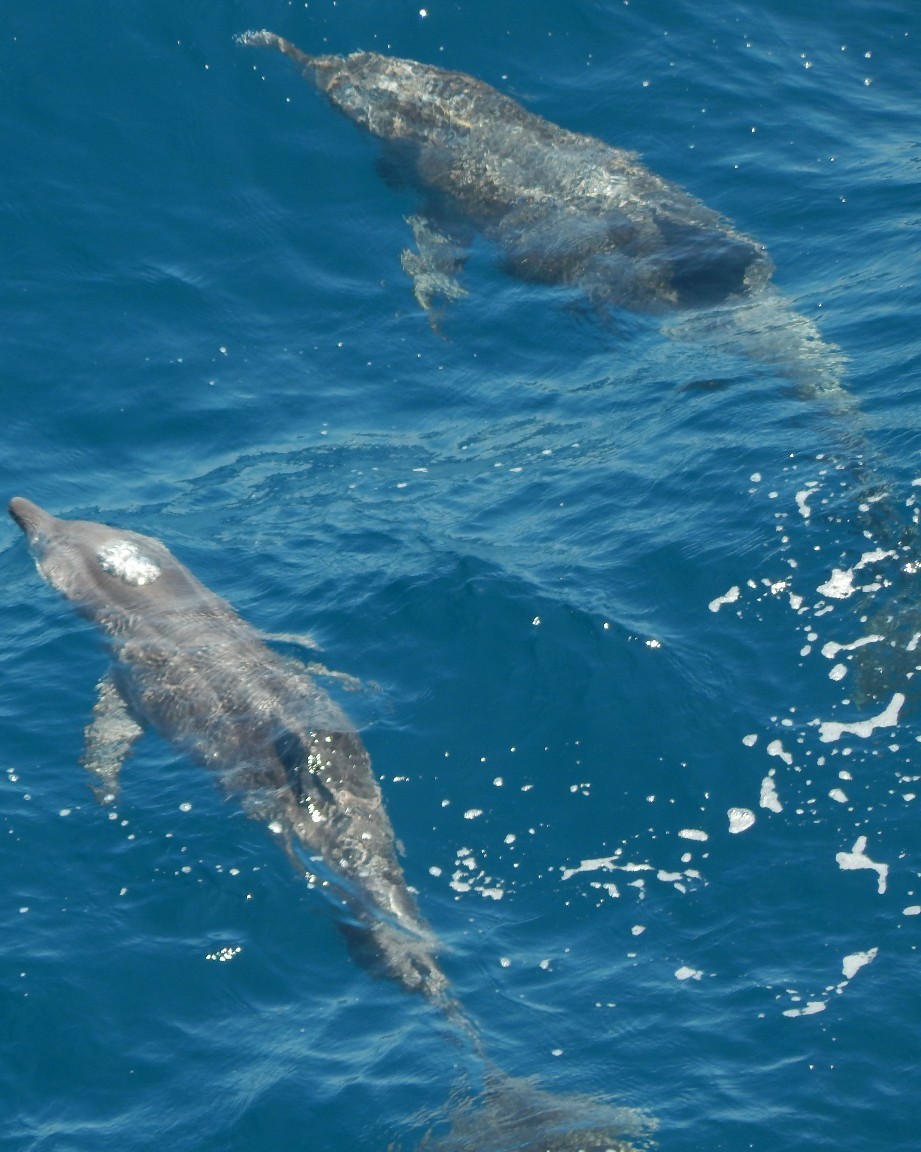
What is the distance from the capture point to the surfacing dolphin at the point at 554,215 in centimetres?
1983

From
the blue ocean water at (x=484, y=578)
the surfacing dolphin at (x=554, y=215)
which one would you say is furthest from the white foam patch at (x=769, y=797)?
the surfacing dolphin at (x=554, y=215)

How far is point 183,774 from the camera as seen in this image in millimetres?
14648

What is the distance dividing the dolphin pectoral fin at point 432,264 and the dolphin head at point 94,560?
18.9 ft

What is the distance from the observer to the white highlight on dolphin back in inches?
669

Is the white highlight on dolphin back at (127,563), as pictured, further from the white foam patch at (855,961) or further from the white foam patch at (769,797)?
the white foam patch at (855,961)

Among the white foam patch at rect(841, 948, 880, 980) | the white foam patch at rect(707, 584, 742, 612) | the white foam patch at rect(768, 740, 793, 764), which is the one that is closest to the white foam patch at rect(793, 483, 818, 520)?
the white foam patch at rect(707, 584, 742, 612)

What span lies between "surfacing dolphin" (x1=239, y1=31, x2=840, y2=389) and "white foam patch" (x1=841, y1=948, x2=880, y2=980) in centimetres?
848

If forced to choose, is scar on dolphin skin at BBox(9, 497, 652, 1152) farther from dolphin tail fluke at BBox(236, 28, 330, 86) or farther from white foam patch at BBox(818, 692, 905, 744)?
dolphin tail fluke at BBox(236, 28, 330, 86)

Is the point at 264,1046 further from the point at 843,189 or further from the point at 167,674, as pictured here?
the point at 843,189

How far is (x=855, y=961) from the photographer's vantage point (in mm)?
12180

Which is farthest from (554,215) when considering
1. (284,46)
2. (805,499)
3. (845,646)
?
(845,646)

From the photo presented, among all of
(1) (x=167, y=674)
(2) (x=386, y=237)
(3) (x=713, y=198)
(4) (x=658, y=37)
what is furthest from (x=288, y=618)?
(4) (x=658, y=37)

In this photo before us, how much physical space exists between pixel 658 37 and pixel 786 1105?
18964mm

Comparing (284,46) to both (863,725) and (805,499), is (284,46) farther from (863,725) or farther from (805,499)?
(863,725)
